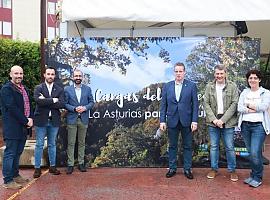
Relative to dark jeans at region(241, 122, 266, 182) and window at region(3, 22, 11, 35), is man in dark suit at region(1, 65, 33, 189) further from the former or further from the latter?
window at region(3, 22, 11, 35)

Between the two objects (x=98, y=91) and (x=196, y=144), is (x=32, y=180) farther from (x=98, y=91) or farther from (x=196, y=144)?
(x=196, y=144)

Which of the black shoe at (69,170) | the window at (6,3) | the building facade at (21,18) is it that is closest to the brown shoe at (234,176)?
the black shoe at (69,170)

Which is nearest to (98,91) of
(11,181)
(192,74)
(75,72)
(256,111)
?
(75,72)

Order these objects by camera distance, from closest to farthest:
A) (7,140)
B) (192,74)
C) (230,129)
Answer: (7,140), (230,129), (192,74)

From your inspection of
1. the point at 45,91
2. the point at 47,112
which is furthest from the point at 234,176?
the point at 45,91

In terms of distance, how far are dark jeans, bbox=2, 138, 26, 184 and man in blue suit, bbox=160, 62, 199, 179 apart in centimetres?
201

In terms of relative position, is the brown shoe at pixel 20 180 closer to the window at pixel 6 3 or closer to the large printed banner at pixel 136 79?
the large printed banner at pixel 136 79

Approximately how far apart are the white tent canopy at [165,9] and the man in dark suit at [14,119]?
1.60 meters

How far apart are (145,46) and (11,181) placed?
9.26 feet

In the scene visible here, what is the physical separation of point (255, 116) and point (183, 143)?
116cm

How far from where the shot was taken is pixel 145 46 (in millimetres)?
6641

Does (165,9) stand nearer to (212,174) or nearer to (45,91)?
(45,91)

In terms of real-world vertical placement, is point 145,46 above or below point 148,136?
above

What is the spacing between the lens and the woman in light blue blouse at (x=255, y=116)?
5.55m
